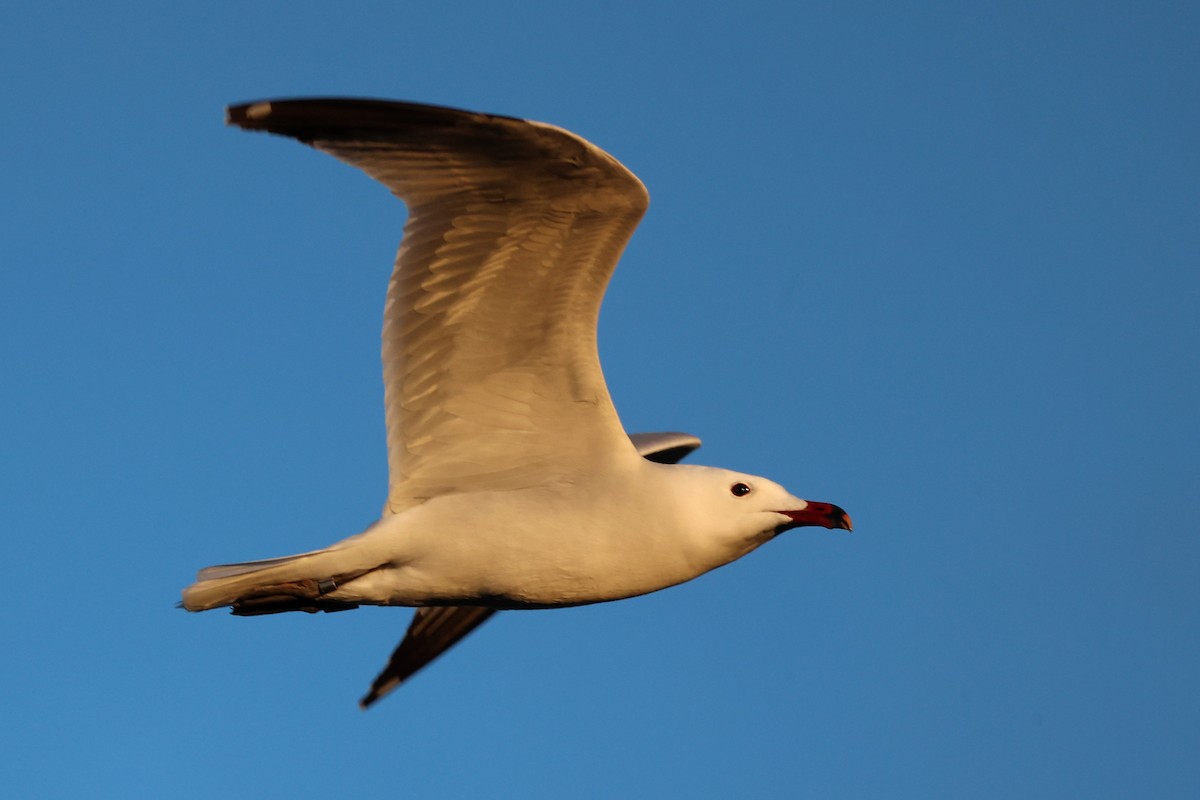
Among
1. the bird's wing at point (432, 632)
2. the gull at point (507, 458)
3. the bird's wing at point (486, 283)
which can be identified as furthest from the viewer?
the bird's wing at point (432, 632)

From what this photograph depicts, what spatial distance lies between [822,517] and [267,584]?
3679mm

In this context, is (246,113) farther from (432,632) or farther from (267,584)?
(432,632)

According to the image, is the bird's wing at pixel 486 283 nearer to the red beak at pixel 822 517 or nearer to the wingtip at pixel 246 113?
the wingtip at pixel 246 113

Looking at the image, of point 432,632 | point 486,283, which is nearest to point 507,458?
Result: point 486,283

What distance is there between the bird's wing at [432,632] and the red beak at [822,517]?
220cm

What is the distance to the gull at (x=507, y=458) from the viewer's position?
340 inches

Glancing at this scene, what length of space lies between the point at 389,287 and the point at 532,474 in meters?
1.59

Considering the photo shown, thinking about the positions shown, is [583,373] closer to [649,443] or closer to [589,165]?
[589,165]

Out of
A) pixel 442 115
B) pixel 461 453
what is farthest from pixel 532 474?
pixel 442 115

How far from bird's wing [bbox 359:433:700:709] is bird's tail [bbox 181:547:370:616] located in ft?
8.83

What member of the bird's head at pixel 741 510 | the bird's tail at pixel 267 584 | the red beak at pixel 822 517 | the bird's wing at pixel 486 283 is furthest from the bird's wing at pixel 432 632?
the bird's tail at pixel 267 584

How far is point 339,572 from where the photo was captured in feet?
30.7

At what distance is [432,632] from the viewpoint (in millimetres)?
12016

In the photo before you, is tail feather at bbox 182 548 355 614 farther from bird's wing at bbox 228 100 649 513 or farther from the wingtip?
the wingtip
